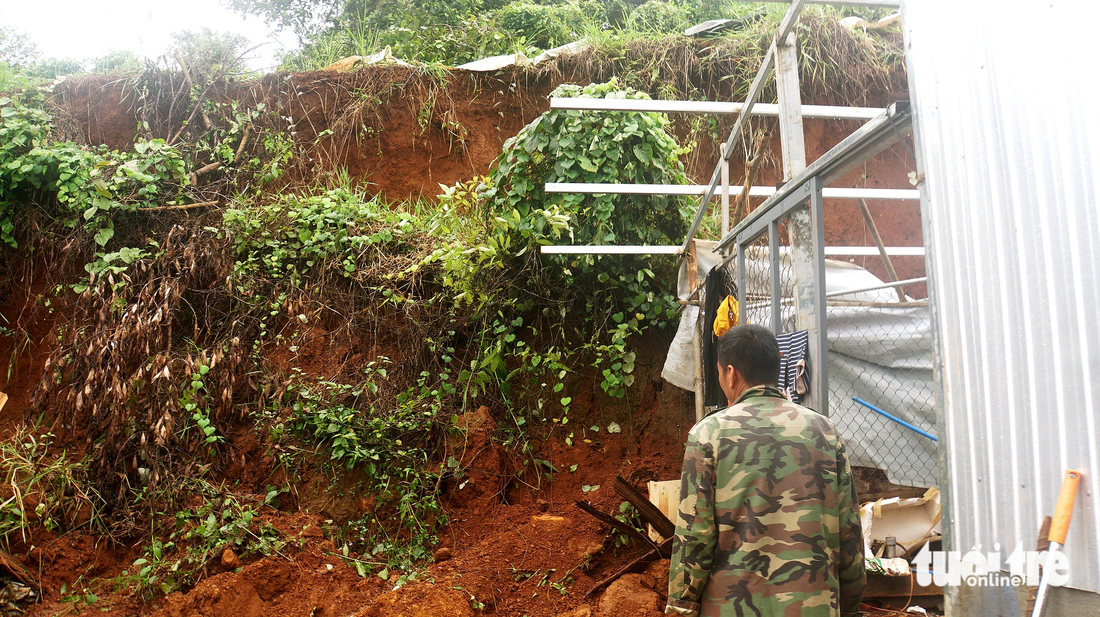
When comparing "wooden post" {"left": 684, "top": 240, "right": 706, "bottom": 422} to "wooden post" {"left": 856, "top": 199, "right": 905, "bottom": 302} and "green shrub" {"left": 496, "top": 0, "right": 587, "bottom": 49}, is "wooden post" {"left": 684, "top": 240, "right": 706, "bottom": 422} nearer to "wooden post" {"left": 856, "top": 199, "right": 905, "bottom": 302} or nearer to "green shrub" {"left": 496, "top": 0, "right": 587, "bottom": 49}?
"wooden post" {"left": 856, "top": 199, "right": 905, "bottom": 302}

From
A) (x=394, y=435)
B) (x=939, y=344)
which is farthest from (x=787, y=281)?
(x=394, y=435)

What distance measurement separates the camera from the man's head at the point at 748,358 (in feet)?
7.18

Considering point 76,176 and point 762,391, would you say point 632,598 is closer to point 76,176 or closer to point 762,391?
point 762,391

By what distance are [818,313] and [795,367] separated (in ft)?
0.94

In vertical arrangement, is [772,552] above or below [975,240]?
below

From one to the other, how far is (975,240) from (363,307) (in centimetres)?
536

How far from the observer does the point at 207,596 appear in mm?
4148

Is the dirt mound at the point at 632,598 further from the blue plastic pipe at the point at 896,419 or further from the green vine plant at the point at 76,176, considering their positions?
the green vine plant at the point at 76,176

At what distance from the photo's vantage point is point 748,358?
2201mm

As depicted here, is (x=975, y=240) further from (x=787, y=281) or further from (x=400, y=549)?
(x=400, y=549)

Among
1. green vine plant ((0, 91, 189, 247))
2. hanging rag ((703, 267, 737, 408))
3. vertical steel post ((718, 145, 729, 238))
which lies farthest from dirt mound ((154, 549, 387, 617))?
green vine plant ((0, 91, 189, 247))

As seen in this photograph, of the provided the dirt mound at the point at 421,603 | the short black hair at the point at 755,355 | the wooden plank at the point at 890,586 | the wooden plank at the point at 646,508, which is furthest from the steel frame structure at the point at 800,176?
the dirt mound at the point at 421,603

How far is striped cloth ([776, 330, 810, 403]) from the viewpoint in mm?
2719

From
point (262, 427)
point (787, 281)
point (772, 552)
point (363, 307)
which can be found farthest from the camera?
point (363, 307)
